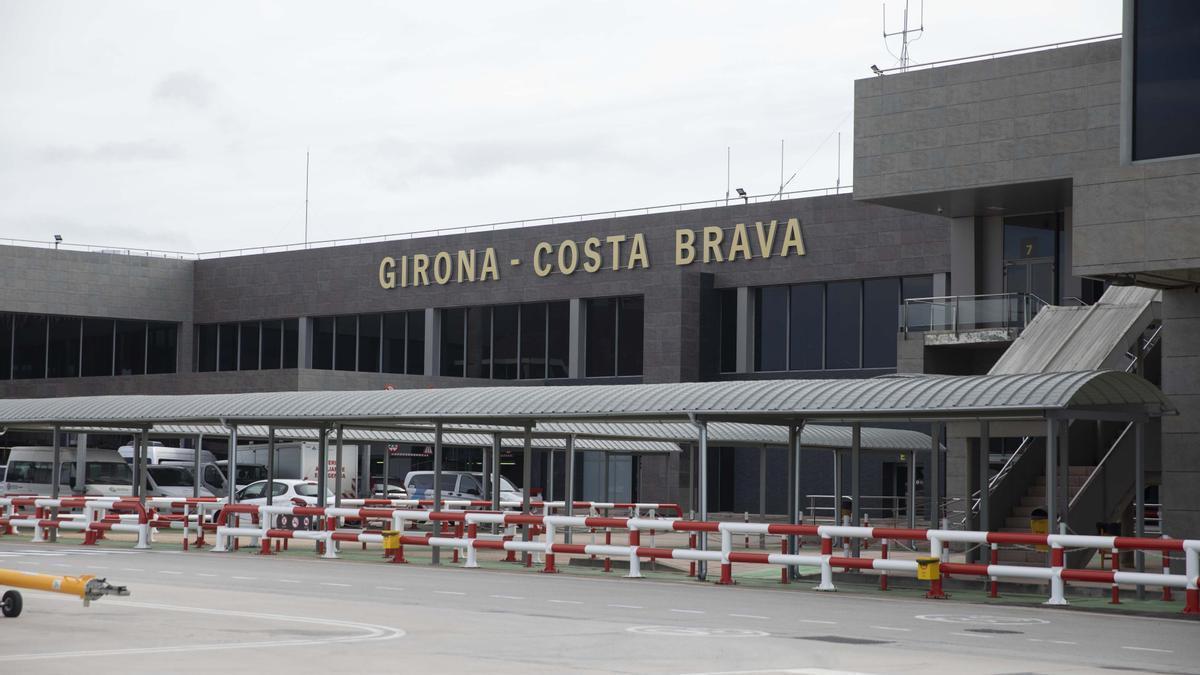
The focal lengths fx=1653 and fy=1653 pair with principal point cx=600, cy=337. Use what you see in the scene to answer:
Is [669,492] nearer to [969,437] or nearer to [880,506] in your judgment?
[880,506]

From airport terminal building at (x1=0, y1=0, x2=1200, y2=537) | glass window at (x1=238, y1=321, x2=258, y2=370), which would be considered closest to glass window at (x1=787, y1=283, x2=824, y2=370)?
airport terminal building at (x1=0, y1=0, x2=1200, y2=537)

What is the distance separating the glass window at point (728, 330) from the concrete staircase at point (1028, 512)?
73.5 ft

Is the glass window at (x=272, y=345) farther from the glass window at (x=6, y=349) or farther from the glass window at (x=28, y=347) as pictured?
the glass window at (x=6, y=349)

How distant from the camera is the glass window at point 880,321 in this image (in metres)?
49.8

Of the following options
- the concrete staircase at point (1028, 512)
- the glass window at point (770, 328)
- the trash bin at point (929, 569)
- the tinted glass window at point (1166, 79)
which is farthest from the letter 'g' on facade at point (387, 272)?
the trash bin at point (929, 569)

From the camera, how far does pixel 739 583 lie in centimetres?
2423

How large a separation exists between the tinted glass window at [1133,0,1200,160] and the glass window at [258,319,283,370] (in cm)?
4689

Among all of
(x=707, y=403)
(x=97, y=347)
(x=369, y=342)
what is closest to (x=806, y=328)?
(x=369, y=342)

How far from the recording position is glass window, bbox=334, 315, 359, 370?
208 feet

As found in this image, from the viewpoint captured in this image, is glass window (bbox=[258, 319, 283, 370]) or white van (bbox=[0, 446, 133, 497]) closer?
white van (bbox=[0, 446, 133, 497])

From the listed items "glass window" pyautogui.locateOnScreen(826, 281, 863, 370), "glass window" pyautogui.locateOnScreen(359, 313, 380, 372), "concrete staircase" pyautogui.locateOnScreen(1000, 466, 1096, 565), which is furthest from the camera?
"glass window" pyautogui.locateOnScreen(359, 313, 380, 372)

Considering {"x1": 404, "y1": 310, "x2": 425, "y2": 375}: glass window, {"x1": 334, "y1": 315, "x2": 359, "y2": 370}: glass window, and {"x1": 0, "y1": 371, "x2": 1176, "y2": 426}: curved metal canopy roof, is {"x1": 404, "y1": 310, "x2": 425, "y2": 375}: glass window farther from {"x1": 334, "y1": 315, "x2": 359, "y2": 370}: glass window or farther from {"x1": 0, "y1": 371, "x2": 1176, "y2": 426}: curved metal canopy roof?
{"x1": 0, "y1": 371, "x2": 1176, "y2": 426}: curved metal canopy roof

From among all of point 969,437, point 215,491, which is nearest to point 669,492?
point 215,491

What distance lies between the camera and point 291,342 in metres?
65.4
